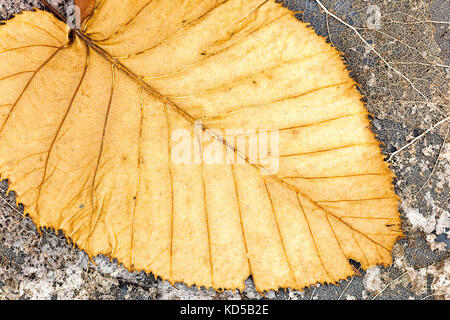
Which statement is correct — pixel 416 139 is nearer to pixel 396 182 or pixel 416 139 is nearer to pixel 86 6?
pixel 396 182

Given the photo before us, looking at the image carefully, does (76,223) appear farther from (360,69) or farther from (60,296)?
(360,69)

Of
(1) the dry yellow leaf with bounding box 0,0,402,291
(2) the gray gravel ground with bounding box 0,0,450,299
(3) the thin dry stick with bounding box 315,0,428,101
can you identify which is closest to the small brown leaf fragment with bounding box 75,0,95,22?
(1) the dry yellow leaf with bounding box 0,0,402,291

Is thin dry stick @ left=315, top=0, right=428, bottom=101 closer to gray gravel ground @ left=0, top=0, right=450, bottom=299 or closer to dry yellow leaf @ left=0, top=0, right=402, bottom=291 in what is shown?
gray gravel ground @ left=0, top=0, right=450, bottom=299

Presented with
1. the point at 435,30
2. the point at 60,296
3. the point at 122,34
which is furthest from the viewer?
the point at 60,296

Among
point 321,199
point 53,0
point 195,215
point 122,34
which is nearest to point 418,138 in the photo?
point 321,199

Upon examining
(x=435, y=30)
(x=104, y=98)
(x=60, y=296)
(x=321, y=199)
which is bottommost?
(x=60, y=296)

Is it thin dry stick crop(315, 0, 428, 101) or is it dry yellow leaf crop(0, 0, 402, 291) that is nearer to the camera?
dry yellow leaf crop(0, 0, 402, 291)
